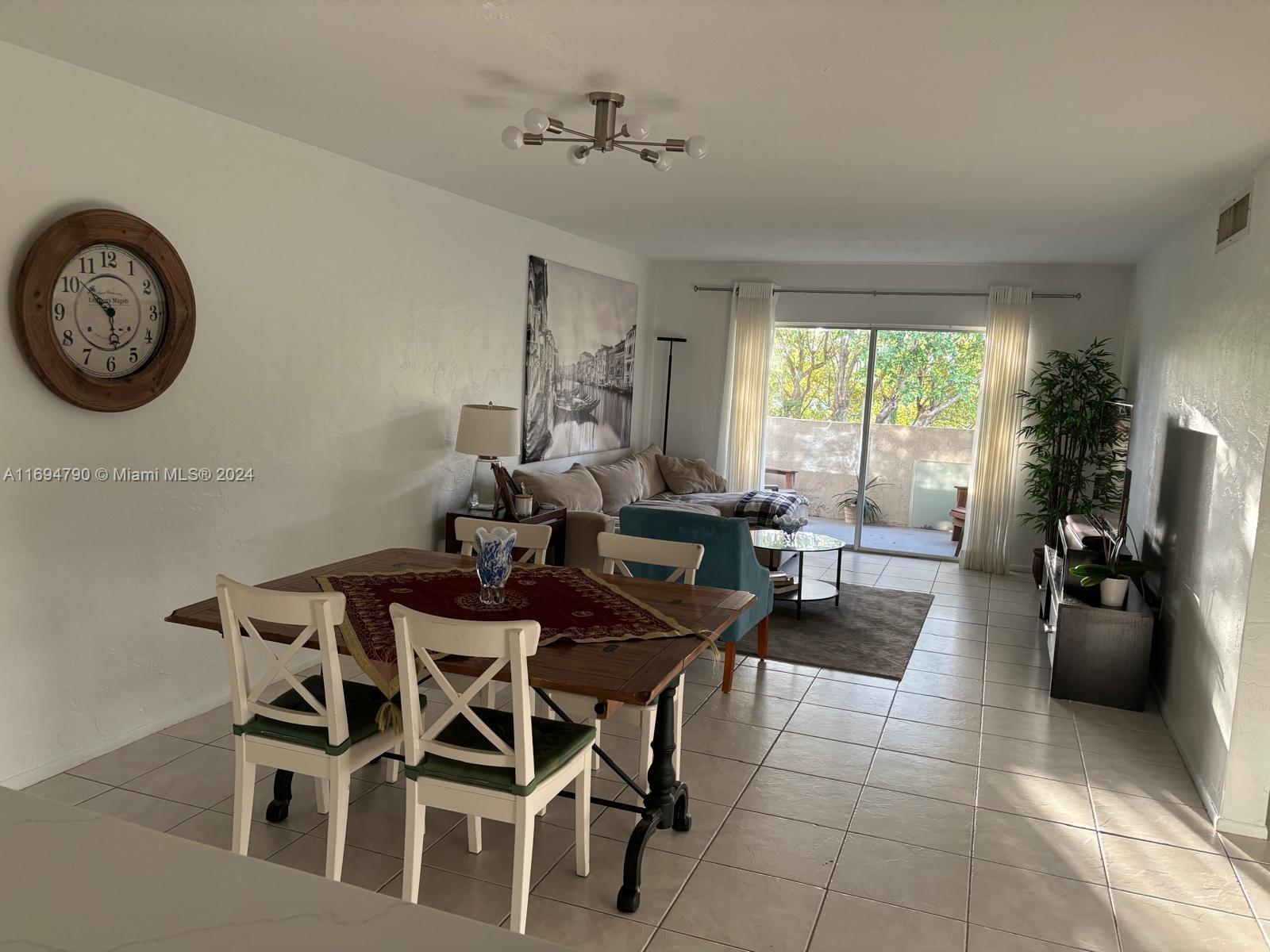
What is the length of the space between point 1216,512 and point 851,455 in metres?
4.83

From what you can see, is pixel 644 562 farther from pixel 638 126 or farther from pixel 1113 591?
pixel 1113 591

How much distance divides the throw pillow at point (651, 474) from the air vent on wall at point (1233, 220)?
466cm

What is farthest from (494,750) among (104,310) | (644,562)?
(104,310)

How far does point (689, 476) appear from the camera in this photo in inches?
333

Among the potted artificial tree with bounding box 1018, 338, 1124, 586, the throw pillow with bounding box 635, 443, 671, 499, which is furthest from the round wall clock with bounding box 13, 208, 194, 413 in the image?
the potted artificial tree with bounding box 1018, 338, 1124, 586

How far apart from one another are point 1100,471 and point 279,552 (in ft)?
21.0

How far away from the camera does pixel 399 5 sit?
263 cm

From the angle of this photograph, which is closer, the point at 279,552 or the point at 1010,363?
the point at 279,552

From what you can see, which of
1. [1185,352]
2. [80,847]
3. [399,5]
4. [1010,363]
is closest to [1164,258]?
[1185,352]

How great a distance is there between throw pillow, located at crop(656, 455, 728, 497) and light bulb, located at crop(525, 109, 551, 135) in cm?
541

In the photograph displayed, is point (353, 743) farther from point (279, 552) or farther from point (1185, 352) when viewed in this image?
point (1185, 352)

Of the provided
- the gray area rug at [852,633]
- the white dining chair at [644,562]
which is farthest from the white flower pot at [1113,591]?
the white dining chair at [644,562]

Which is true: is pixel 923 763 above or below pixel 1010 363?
below

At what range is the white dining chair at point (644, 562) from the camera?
3391 millimetres
